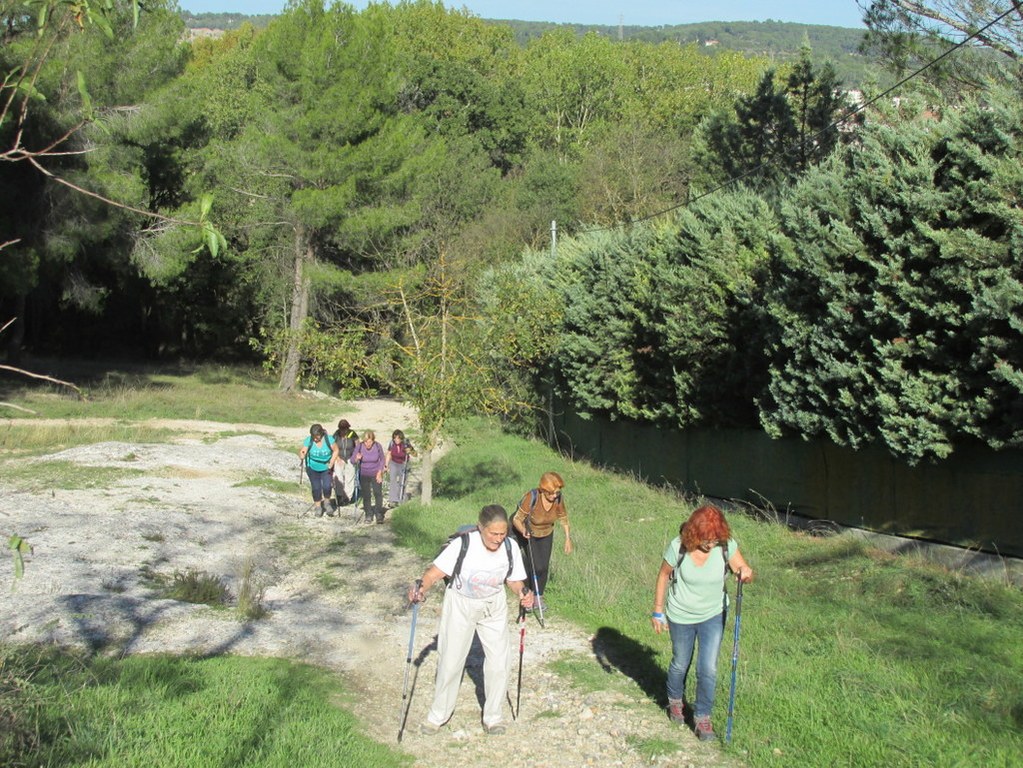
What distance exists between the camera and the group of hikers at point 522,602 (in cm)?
685

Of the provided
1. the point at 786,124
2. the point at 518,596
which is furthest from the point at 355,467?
the point at 786,124

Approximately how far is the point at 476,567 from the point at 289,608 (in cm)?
460

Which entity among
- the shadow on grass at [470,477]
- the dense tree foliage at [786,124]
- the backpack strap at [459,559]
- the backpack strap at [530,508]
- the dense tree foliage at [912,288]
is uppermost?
the dense tree foliage at [786,124]

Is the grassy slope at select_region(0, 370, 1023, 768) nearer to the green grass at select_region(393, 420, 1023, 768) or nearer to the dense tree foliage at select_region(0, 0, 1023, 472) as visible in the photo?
the green grass at select_region(393, 420, 1023, 768)

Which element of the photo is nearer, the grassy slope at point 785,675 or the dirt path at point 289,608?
the grassy slope at point 785,675

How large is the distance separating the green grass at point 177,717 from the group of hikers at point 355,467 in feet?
28.9

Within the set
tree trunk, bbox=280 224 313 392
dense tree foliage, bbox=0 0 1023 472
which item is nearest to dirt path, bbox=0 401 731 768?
dense tree foliage, bbox=0 0 1023 472

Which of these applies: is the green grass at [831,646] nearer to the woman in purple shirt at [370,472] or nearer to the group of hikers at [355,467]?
the woman in purple shirt at [370,472]

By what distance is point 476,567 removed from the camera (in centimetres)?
706

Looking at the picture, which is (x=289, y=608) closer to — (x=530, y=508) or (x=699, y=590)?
(x=530, y=508)

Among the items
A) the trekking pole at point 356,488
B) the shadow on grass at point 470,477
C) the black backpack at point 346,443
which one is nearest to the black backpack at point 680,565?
the trekking pole at point 356,488

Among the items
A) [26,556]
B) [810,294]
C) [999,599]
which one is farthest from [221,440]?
[999,599]

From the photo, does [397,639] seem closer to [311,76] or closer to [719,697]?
[719,697]

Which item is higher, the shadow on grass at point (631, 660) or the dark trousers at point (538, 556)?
the dark trousers at point (538, 556)
